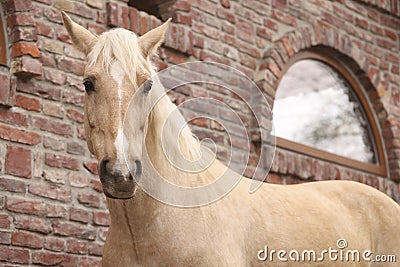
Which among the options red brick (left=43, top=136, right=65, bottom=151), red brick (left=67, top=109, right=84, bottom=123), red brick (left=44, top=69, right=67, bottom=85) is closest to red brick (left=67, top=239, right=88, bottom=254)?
red brick (left=43, top=136, right=65, bottom=151)

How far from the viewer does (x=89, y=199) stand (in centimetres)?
434

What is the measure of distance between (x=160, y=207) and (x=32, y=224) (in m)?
1.37

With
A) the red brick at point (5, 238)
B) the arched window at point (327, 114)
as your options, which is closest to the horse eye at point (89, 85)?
the red brick at point (5, 238)

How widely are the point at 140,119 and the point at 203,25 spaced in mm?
2638

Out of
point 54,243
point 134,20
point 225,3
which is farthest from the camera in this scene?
point 225,3

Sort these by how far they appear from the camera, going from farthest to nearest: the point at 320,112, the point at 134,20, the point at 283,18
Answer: the point at 320,112
the point at 283,18
the point at 134,20

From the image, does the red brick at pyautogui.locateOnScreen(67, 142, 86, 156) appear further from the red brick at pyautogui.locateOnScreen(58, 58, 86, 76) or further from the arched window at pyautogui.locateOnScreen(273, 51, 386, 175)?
the arched window at pyautogui.locateOnScreen(273, 51, 386, 175)

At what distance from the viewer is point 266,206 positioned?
3.32m

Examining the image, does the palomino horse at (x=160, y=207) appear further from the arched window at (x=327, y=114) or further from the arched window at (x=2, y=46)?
the arched window at (x=327, y=114)

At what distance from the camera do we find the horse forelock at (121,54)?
275cm

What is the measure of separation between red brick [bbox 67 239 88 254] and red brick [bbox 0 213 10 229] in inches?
16.6

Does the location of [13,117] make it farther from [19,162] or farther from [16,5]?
[16,5]

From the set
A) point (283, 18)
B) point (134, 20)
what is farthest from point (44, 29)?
point (283, 18)

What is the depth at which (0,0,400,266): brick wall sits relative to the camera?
4.01 metres
